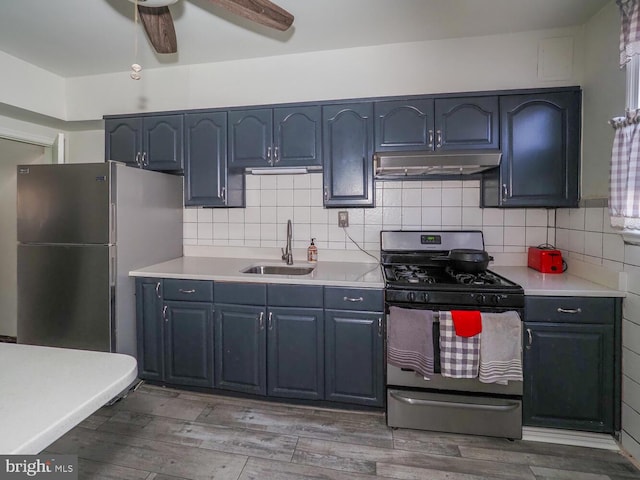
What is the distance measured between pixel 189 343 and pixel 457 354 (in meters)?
1.75

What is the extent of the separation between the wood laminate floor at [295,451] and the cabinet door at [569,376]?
166 millimetres

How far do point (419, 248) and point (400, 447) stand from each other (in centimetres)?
132

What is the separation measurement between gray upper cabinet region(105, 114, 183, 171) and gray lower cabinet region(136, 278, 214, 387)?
3.25 ft

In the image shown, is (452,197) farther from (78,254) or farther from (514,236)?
(78,254)

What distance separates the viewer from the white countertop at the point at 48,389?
0.58 meters

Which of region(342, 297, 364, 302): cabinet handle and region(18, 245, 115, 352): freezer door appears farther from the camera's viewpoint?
region(18, 245, 115, 352): freezer door

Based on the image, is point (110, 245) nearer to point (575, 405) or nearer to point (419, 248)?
point (419, 248)

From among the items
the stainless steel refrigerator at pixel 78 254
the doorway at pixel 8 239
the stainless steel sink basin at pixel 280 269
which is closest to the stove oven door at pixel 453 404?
the stainless steel sink basin at pixel 280 269

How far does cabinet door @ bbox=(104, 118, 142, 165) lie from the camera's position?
8.59 ft

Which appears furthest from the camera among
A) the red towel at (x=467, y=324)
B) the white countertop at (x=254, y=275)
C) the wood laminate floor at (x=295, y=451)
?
the white countertop at (x=254, y=275)

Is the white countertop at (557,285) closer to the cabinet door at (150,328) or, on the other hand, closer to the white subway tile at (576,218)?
the white subway tile at (576,218)

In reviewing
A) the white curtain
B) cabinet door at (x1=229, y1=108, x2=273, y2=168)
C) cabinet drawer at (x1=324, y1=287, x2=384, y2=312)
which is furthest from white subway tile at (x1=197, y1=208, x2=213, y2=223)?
the white curtain

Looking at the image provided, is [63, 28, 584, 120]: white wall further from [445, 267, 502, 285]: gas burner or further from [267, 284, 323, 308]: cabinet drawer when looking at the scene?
[267, 284, 323, 308]: cabinet drawer

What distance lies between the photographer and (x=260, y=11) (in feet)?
5.13
